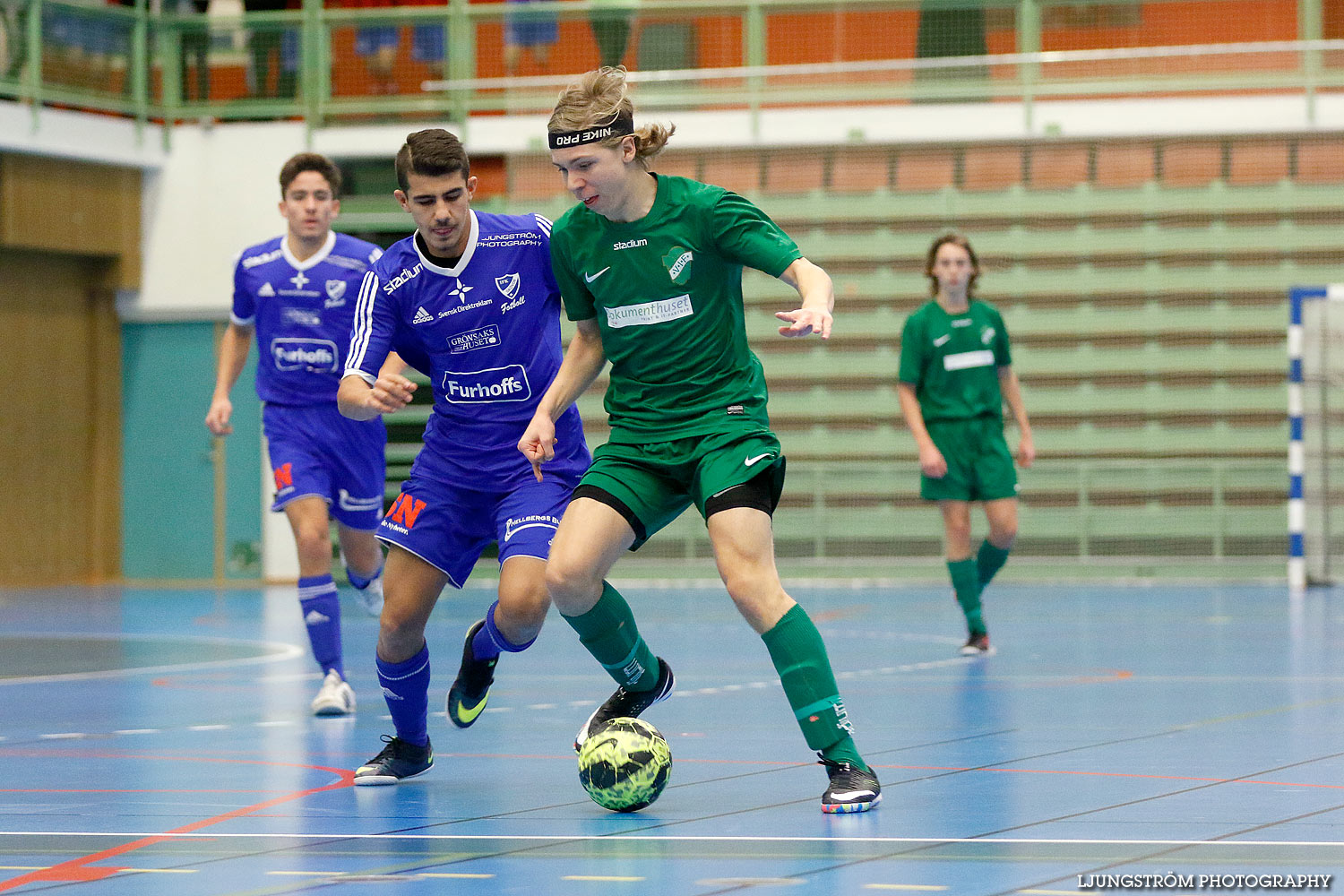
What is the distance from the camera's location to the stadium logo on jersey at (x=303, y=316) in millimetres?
8086

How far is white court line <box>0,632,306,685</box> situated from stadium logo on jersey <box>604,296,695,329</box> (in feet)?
16.3

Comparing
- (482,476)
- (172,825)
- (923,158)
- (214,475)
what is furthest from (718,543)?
(214,475)

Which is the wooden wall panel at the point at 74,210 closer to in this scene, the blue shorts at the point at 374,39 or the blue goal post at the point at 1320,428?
the blue shorts at the point at 374,39

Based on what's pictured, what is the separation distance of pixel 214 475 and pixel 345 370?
43.4 feet

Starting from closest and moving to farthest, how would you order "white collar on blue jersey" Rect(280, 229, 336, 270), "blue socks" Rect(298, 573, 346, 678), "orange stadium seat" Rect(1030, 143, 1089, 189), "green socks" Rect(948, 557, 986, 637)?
"blue socks" Rect(298, 573, 346, 678) → "white collar on blue jersey" Rect(280, 229, 336, 270) → "green socks" Rect(948, 557, 986, 637) → "orange stadium seat" Rect(1030, 143, 1089, 189)

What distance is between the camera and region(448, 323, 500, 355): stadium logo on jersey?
574 cm

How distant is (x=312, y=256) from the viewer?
822cm

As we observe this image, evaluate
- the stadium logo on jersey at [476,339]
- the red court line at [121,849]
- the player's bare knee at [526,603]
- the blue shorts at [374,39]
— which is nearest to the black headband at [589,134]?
the stadium logo on jersey at [476,339]

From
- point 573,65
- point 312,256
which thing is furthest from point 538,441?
point 573,65

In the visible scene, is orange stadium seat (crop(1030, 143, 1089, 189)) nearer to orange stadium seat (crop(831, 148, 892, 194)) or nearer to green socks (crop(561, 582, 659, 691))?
orange stadium seat (crop(831, 148, 892, 194))

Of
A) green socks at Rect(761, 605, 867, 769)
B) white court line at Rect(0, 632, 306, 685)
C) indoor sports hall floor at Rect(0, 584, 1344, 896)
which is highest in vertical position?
green socks at Rect(761, 605, 867, 769)

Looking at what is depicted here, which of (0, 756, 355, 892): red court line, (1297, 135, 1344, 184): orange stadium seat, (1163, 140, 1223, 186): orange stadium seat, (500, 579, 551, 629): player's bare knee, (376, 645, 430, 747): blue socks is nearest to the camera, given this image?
(0, 756, 355, 892): red court line

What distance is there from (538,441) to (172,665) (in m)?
5.28

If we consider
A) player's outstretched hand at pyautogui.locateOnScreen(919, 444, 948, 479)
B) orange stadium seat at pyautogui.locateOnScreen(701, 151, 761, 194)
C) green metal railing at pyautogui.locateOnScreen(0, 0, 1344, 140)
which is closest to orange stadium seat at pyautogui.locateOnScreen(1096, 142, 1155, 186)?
green metal railing at pyautogui.locateOnScreen(0, 0, 1344, 140)
